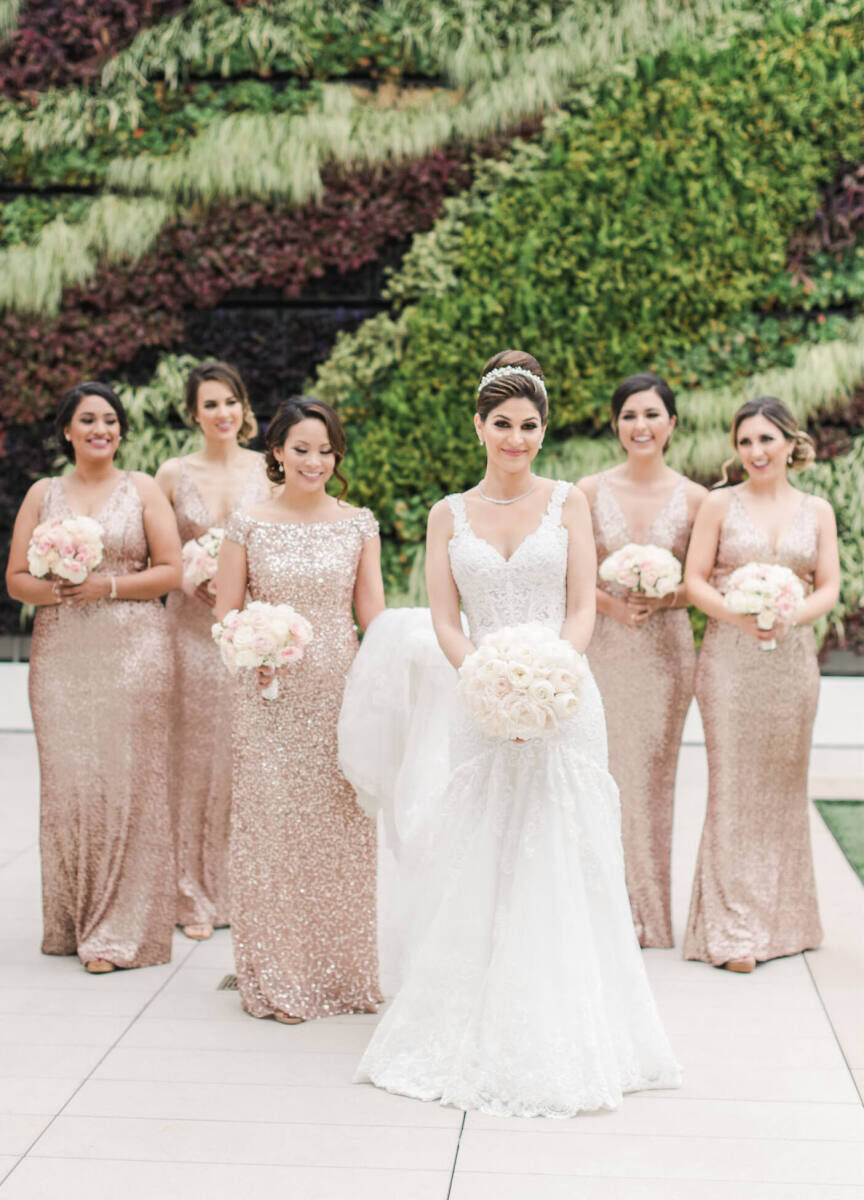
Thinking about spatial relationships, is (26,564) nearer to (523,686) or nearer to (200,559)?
(200,559)

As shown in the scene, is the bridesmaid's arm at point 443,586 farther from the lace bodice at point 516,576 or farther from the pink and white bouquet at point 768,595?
the pink and white bouquet at point 768,595

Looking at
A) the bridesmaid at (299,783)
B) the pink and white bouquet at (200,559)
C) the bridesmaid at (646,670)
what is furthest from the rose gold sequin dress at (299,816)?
the bridesmaid at (646,670)

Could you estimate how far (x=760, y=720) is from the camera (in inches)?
215

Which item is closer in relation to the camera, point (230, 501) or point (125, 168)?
point (230, 501)

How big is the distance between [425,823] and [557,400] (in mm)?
5751

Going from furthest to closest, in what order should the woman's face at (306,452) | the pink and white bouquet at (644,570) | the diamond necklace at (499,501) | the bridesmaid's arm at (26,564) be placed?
1. the pink and white bouquet at (644,570)
2. the bridesmaid's arm at (26,564)
3. the woman's face at (306,452)
4. the diamond necklace at (499,501)

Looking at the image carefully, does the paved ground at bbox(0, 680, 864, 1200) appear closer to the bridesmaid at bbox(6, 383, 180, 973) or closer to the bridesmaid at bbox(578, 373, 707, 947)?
the bridesmaid at bbox(6, 383, 180, 973)

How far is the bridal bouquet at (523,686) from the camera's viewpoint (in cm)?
391

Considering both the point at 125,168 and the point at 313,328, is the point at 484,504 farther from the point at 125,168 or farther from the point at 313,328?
the point at 125,168

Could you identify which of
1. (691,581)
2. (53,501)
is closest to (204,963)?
(53,501)

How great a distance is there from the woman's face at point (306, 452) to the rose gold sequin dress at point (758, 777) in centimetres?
173

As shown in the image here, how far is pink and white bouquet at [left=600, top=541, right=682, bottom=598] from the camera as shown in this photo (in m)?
5.40

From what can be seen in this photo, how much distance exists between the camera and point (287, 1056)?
438 centimetres

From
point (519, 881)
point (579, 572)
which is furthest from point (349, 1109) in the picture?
point (579, 572)
